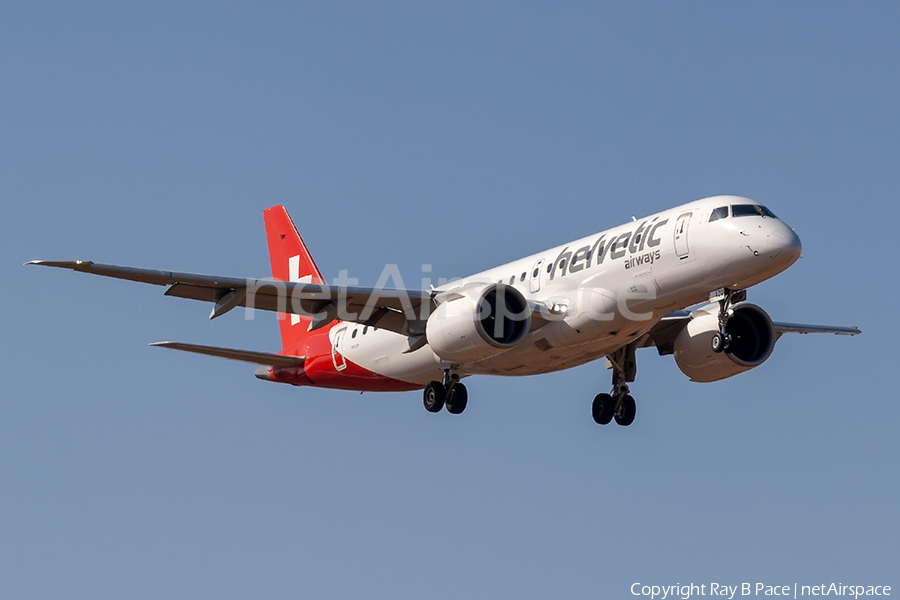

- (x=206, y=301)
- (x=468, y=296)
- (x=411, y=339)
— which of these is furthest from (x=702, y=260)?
(x=206, y=301)

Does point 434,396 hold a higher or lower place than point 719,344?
lower

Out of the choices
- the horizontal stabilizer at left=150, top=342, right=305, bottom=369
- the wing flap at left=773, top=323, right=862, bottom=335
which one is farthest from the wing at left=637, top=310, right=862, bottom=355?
the horizontal stabilizer at left=150, top=342, right=305, bottom=369

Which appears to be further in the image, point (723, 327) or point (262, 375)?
point (262, 375)

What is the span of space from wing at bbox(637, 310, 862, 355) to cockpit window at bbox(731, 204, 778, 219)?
6.53 m

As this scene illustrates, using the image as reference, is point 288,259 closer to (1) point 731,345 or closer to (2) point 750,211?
(1) point 731,345

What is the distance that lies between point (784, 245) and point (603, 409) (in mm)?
10532

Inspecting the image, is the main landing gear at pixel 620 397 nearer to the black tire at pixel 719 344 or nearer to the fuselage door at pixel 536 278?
the fuselage door at pixel 536 278

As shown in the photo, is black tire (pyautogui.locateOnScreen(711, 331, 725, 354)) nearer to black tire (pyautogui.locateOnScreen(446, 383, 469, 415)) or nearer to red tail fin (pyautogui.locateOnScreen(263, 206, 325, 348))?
black tire (pyautogui.locateOnScreen(446, 383, 469, 415))

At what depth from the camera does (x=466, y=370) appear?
40281mm

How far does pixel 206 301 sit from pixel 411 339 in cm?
638

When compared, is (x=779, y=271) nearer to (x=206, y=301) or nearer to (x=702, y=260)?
(x=702, y=260)

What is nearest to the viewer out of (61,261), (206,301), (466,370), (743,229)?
(61,261)

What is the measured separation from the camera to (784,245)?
1352 inches

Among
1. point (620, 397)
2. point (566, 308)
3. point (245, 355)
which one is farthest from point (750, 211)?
point (245, 355)
